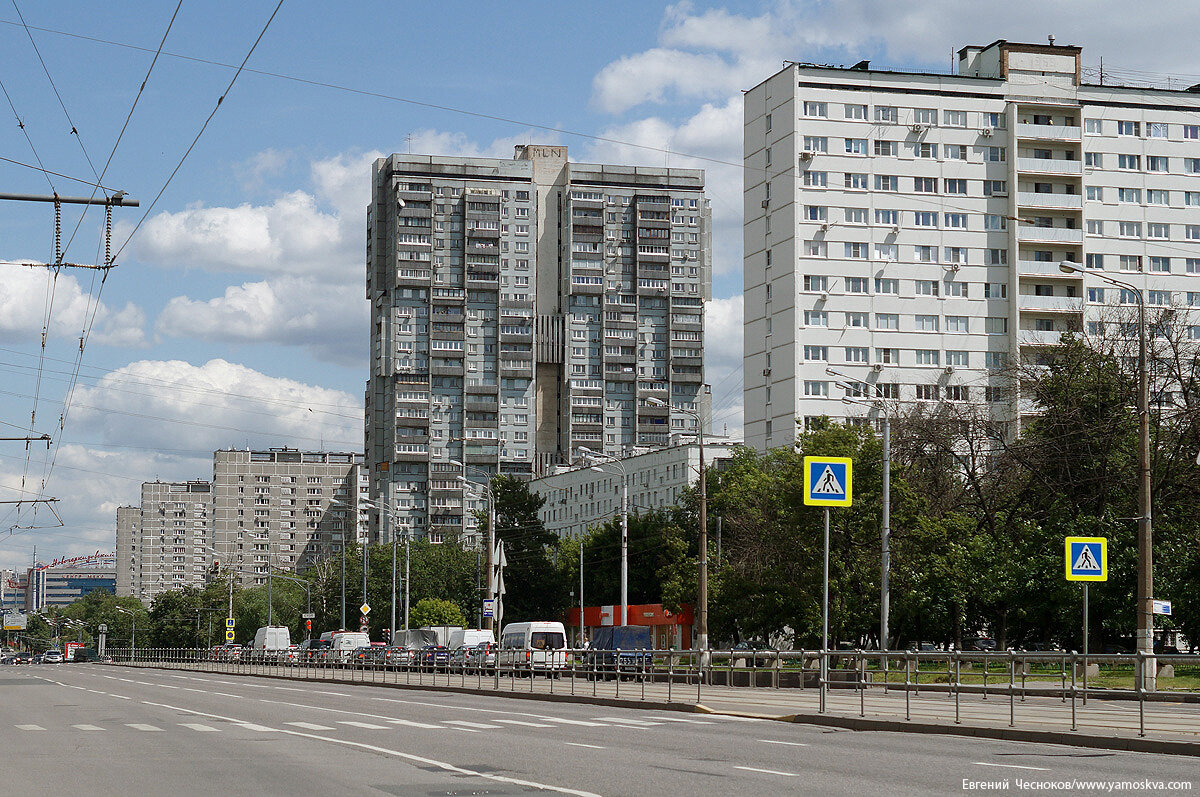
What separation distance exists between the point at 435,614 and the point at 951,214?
47470mm

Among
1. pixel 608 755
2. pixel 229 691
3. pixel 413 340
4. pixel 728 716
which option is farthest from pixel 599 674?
pixel 413 340

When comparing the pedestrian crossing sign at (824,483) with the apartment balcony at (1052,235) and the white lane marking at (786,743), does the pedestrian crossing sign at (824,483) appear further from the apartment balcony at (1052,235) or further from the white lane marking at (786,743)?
the apartment balcony at (1052,235)

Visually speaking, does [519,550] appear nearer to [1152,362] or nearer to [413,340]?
[1152,362]

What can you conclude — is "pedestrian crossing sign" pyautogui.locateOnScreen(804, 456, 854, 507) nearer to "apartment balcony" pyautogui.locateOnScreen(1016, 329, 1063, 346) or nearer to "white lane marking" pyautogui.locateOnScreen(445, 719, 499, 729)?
"white lane marking" pyautogui.locateOnScreen(445, 719, 499, 729)

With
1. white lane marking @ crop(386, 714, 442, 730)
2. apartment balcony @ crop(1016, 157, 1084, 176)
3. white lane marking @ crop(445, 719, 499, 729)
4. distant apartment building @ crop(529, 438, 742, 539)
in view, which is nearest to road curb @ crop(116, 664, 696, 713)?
white lane marking @ crop(445, 719, 499, 729)

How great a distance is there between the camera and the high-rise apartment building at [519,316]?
166375mm

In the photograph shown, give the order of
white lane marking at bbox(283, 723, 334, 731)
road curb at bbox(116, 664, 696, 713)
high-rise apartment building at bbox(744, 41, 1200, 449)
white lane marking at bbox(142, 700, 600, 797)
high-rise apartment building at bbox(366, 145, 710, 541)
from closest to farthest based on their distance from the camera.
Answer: white lane marking at bbox(142, 700, 600, 797) < white lane marking at bbox(283, 723, 334, 731) < road curb at bbox(116, 664, 696, 713) < high-rise apartment building at bbox(744, 41, 1200, 449) < high-rise apartment building at bbox(366, 145, 710, 541)

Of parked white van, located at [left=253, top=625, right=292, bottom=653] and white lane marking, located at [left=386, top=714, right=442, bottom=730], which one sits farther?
parked white van, located at [left=253, top=625, right=292, bottom=653]

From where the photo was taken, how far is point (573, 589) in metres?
108

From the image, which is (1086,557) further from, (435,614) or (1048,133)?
(1048,133)

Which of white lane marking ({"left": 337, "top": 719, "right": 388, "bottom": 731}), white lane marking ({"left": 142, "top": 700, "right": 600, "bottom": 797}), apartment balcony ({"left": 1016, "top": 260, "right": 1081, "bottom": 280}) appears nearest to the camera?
white lane marking ({"left": 142, "top": 700, "right": 600, "bottom": 797})

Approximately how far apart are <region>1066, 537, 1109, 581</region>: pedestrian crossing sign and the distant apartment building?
83.3 meters

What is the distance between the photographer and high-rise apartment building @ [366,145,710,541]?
166 metres

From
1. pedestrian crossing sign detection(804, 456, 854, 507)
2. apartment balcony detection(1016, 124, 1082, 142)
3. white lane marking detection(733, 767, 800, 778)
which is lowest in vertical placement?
white lane marking detection(733, 767, 800, 778)
